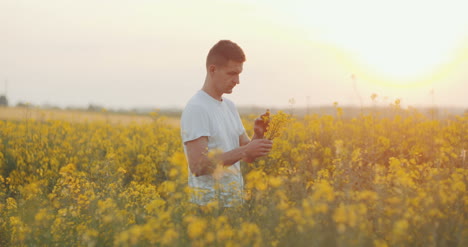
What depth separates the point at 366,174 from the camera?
418 cm

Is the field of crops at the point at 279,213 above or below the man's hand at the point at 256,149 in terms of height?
below

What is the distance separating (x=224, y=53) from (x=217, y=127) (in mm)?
565

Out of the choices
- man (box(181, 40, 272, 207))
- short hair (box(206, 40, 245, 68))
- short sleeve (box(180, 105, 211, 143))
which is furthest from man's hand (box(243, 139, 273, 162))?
short hair (box(206, 40, 245, 68))

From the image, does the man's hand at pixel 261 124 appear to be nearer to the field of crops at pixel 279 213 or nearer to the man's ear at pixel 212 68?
the field of crops at pixel 279 213

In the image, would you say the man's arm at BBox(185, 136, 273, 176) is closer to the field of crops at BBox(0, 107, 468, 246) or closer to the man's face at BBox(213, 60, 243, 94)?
the field of crops at BBox(0, 107, 468, 246)

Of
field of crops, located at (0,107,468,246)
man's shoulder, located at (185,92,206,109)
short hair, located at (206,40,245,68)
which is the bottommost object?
field of crops, located at (0,107,468,246)

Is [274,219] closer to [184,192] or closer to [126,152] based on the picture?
[184,192]

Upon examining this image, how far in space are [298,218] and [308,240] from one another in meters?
0.12

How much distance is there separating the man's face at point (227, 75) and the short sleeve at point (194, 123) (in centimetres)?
28

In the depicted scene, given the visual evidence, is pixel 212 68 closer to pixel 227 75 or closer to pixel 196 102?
pixel 227 75

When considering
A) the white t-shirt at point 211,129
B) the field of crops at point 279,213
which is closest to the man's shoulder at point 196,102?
the white t-shirt at point 211,129

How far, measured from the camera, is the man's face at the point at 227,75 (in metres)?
3.77

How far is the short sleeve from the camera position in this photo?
3594 mm

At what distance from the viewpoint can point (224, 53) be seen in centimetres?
375
